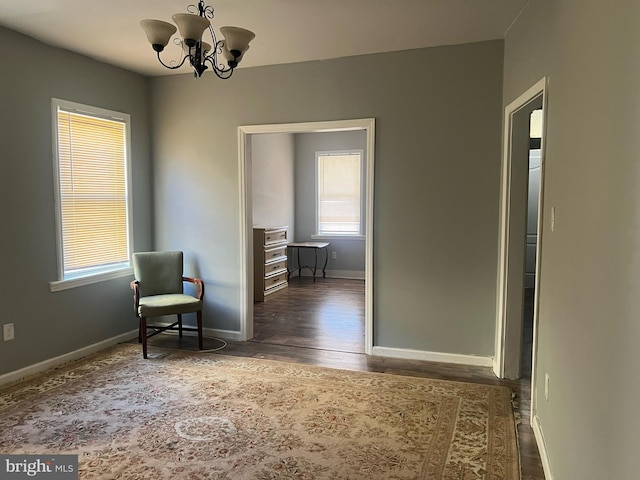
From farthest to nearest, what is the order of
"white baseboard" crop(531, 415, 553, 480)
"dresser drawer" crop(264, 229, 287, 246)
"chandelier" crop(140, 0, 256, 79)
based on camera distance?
"dresser drawer" crop(264, 229, 287, 246)
"chandelier" crop(140, 0, 256, 79)
"white baseboard" crop(531, 415, 553, 480)

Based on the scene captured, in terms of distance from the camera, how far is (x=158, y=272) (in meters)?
4.45

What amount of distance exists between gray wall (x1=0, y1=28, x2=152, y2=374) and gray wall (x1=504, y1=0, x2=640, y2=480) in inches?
137

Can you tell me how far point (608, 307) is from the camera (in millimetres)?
1542

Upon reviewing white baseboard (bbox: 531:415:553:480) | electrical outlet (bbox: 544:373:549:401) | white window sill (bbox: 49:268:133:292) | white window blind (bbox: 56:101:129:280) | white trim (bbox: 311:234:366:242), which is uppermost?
white window blind (bbox: 56:101:129:280)

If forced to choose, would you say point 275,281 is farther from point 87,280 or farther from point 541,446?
point 541,446

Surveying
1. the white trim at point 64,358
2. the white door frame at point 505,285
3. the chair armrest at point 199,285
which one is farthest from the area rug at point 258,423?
the chair armrest at point 199,285

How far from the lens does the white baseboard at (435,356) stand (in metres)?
3.89

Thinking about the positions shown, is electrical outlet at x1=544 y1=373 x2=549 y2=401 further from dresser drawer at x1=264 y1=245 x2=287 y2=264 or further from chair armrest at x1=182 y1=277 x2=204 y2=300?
dresser drawer at x1=264 y1=245 x2=287 y2=264

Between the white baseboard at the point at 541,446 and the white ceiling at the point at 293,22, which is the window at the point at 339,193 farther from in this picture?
the white baseboard at the point at 541,446

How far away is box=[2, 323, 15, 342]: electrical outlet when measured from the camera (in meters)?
3.46

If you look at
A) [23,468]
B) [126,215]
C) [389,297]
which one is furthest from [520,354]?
[126,215]

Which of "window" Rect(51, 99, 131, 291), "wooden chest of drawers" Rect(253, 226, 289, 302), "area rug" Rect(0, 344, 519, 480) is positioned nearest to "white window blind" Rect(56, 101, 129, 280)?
"window" Rect(51, 99, 131, 291)

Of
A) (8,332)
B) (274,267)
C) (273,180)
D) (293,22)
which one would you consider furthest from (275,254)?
(293,22)

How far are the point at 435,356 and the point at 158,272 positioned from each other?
8.44 feet
